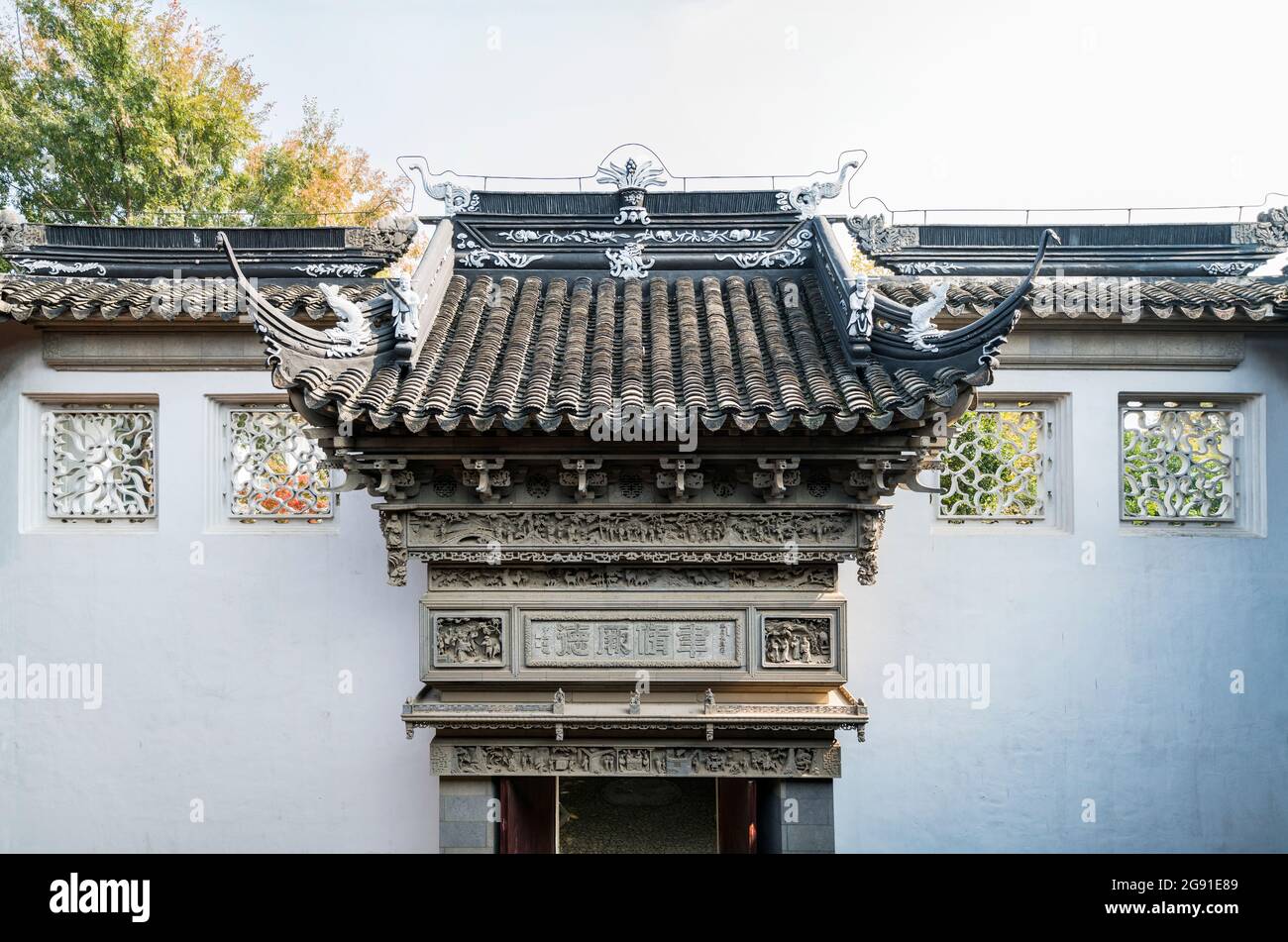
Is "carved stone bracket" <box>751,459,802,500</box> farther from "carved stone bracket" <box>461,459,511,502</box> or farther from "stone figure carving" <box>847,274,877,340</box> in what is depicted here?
"carved stone bracket" <box>461,459,511,502</box>

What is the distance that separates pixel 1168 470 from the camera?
19.3 ft

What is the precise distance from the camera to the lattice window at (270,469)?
5.95m

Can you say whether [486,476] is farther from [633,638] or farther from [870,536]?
[870,536]

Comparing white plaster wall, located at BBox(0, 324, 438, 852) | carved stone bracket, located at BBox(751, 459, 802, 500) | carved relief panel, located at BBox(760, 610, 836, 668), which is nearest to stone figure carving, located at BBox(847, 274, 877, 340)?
carved stone bracket, located at BBox(751, 459, 802, 500)

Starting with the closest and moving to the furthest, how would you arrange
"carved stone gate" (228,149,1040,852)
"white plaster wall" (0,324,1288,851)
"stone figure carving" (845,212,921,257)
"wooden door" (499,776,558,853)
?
"carved stone gate" (228,149,1040,852) → "wooden door" (499,776,558,853) → "white plaster wall" (0,324,1288,851) → "stone figure carving" (845,212,921,257)

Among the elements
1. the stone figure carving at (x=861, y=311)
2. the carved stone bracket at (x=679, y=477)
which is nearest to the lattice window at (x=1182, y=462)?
the stone figure carving at (x=861, y=311)

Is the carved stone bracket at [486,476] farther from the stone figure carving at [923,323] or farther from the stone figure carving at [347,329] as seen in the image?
the stone figure carving at [923,323]

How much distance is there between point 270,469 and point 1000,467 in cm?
570

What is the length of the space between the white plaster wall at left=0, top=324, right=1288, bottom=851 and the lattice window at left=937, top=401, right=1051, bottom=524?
194 millimetres

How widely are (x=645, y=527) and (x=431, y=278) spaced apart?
7.44 feet

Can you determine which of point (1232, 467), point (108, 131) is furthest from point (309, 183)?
point (1232, 467)

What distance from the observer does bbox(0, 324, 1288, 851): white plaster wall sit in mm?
5750
